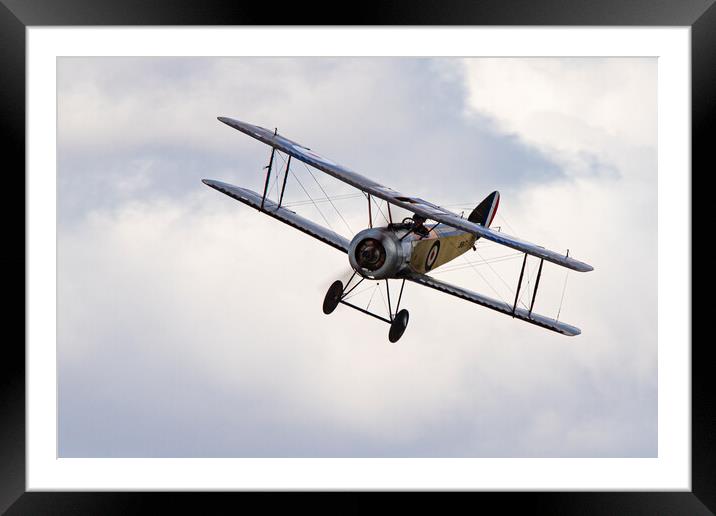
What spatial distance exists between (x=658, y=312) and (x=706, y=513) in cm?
169

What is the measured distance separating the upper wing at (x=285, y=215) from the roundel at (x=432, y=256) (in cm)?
76

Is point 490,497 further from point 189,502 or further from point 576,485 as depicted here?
point 189,502

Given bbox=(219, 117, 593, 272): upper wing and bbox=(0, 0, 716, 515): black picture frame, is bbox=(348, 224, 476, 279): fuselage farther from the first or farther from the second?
bbox=(0, 0, 716, 515): black picture frame

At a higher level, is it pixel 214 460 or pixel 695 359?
pixel 695 359

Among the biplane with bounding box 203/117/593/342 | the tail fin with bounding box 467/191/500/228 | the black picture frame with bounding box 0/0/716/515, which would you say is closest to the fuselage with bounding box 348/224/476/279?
the biplane with bounding box 203/117/593/342

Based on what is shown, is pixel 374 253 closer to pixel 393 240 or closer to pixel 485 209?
pixel 393 240

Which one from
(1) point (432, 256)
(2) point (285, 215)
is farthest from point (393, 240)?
(2) point (285, 215)

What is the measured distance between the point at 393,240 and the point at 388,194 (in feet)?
1.32

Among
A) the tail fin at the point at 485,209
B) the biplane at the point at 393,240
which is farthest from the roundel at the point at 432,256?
the tail fin at the point at 485,209

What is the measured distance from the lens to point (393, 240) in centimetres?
952

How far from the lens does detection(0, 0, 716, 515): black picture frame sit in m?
8.48
